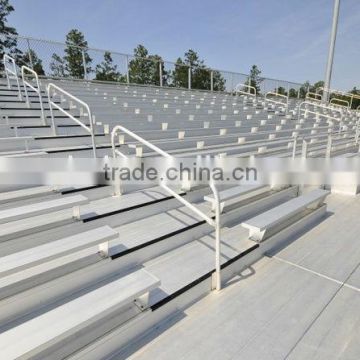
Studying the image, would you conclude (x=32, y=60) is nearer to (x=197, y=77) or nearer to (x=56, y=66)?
(x=56, y=66)

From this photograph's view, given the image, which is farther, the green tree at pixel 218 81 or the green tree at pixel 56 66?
the green tree at pixel 218 81

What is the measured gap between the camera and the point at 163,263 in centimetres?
205

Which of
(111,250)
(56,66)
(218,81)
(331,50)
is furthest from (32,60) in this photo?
(331,50)

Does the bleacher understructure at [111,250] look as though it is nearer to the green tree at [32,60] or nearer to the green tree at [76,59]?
the green tree at [32,60]

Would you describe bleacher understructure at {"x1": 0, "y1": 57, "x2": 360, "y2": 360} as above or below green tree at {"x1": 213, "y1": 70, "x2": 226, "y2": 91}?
below

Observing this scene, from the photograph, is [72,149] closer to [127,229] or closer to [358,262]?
[127,229]

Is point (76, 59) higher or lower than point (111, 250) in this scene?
higher

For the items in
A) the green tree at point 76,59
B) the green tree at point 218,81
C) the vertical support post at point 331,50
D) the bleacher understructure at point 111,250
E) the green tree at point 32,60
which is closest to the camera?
the bleacher understructure at point 111,250

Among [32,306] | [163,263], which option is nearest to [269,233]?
[163,263]

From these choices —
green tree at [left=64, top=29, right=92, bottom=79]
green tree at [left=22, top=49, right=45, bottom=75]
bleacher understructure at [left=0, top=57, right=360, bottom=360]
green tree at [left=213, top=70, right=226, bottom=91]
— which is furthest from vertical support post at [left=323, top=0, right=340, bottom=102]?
green tree at [left=22, top=49, right=45, bottom=75]

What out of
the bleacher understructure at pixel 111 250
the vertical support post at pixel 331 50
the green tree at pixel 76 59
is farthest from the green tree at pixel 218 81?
the bleacher understructure at pixel 111 250

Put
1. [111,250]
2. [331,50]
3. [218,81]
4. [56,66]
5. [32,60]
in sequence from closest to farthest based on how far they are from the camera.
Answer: [111,250] < [32,60] < [56,66] < [331,50] < [218,81]

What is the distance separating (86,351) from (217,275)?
3.02 feet

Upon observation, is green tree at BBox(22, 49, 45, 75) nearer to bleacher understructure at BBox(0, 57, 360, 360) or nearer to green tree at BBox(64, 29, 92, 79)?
green tree at BBox(64, 29, 92, 79)
